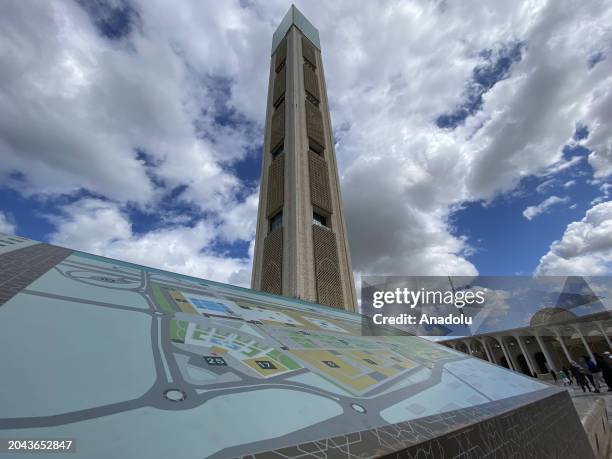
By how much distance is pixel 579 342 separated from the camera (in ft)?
75.0

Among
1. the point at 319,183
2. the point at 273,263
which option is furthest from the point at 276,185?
the point at 273,263

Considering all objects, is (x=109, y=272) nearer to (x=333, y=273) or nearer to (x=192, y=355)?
(x=192, y=355)

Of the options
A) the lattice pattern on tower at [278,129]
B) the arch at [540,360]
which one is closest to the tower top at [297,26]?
the lattice pattern on tower at [278,129]

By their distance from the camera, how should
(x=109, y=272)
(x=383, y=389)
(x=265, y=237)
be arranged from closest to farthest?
(x=383, y=389), (x=109, y=272), (x=265, y=237)

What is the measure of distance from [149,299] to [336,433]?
2077 mm

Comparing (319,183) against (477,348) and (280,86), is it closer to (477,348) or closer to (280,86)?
(280,86)

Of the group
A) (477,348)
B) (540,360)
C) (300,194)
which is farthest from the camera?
(477,348)

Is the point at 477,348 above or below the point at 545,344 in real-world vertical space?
above

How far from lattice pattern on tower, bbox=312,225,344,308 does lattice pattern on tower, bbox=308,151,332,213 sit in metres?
1.74

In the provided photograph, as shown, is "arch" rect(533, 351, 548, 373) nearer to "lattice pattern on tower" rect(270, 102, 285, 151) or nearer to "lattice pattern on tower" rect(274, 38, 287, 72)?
"lattice pattern on tower" rect(270, 102, 285, 151)

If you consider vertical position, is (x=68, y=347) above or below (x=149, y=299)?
below

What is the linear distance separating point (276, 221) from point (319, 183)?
12.0 ft

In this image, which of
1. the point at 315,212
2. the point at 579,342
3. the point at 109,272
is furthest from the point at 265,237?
the point at 579,342

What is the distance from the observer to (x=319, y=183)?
17.4 meters
